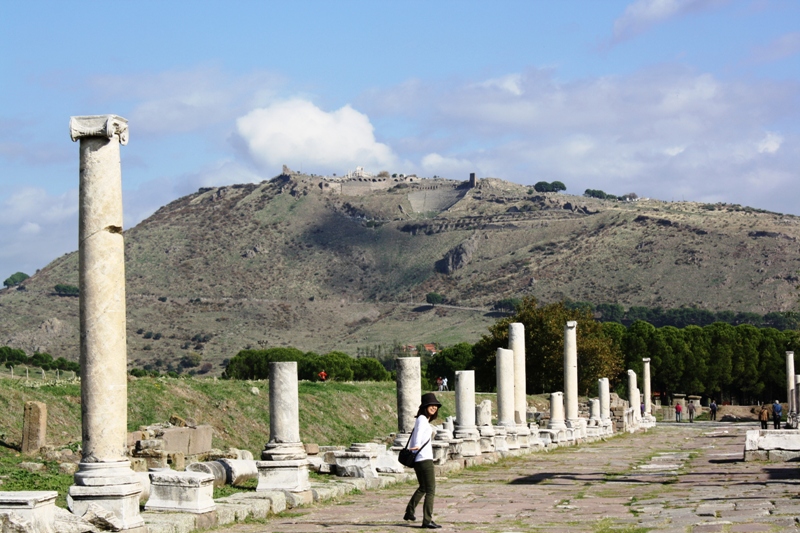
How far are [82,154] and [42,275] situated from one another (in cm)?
18833

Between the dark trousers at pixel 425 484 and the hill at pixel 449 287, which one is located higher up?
the hill at pixel 449 287

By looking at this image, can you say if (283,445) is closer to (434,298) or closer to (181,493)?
(181,493)

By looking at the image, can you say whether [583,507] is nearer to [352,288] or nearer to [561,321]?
[561,321]

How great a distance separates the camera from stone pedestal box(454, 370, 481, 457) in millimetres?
24000

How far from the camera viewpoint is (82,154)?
12539 mm

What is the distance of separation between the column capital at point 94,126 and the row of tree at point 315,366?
66.2 meters

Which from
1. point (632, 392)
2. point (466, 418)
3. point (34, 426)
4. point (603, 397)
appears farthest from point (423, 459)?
point (632, 392)

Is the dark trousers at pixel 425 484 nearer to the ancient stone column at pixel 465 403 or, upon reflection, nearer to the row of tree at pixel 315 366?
A: the ancient stone column at pixel 465 403

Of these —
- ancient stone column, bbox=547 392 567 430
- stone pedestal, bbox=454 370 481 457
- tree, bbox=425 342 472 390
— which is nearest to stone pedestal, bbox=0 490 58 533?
stone pedestal, bbox=454 370 481 457

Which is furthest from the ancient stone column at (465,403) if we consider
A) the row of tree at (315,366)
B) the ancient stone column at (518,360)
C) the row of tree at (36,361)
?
the row of tree at (36,361)

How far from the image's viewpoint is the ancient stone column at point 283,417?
1666 centimetres

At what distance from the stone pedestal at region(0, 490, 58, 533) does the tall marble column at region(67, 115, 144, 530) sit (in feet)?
5.16

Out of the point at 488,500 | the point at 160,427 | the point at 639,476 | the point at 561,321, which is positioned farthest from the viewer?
the point at 561,321

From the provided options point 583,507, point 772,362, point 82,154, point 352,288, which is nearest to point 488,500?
point 583,507
